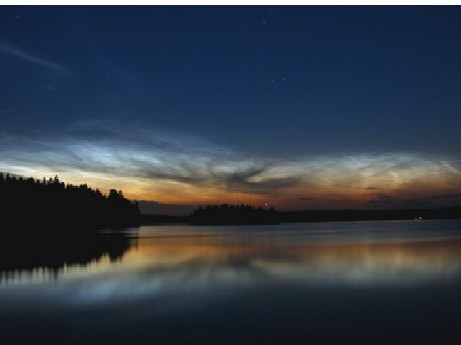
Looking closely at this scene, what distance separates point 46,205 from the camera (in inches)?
4833

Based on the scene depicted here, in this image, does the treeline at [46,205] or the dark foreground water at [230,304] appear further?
the treeline at [46,205]

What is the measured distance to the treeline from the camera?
106062mm

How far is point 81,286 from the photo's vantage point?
27.4m

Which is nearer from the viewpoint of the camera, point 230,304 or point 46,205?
point 230,304

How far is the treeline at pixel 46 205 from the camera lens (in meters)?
106

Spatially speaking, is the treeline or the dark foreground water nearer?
the dark foreground water

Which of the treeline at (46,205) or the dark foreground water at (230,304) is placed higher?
the treeline at (46,205)

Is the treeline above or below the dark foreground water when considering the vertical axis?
above

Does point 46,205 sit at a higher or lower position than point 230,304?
higher
